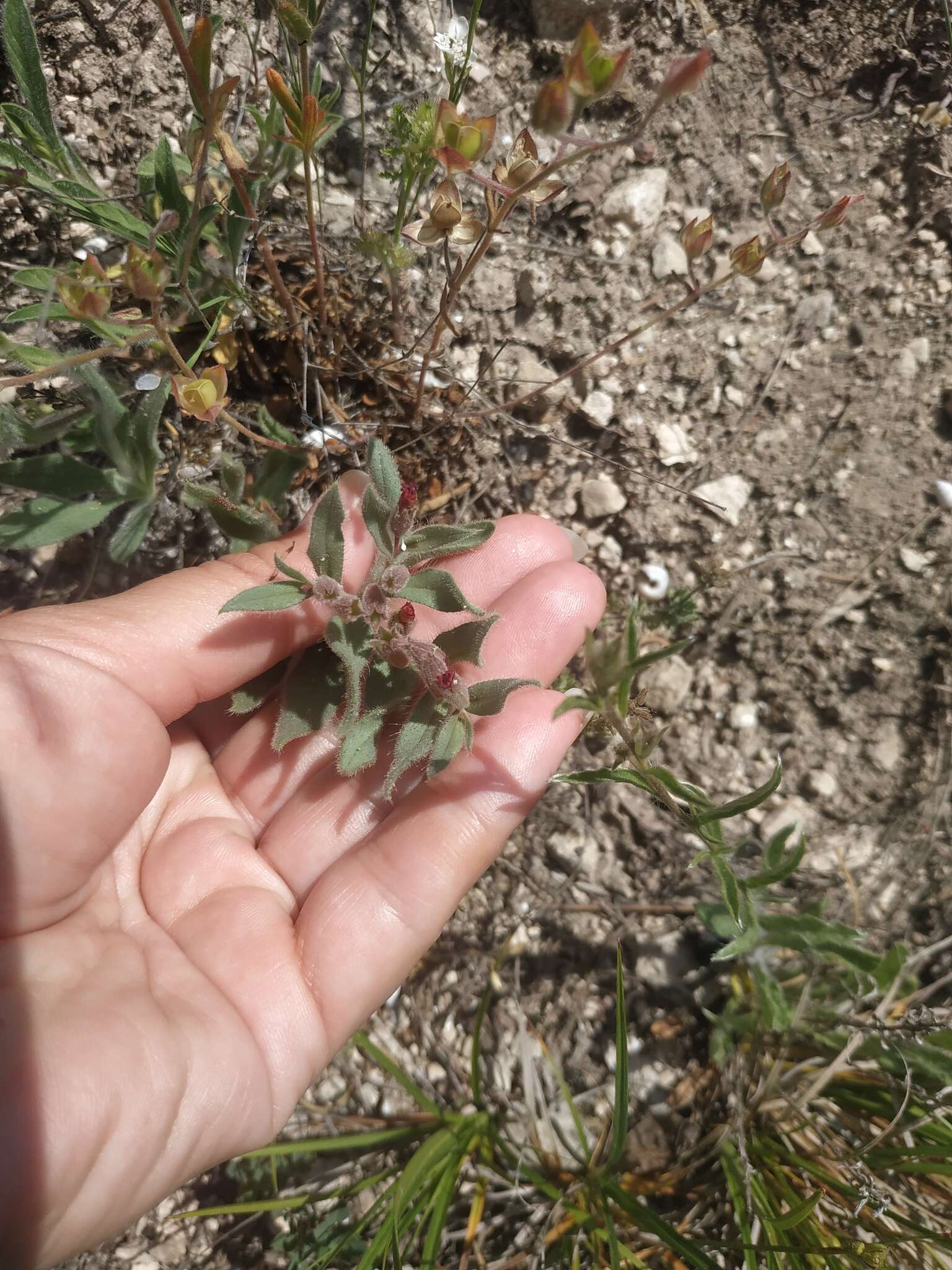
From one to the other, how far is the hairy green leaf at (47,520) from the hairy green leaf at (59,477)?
4cm

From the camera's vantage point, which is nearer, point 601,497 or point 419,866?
point 419,866

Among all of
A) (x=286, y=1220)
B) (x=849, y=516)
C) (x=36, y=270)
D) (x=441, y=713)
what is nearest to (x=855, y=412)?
(x=849, y=516)

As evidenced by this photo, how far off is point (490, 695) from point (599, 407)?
1496 mm

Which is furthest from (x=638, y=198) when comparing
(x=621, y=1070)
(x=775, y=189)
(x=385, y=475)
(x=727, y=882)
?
Answer: (x=621, y=1070)

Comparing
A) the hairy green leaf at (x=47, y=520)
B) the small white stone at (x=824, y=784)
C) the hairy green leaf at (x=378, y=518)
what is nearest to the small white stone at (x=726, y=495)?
the small white stone at (x=824, y=784)

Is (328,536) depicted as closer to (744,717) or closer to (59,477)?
(59,477)

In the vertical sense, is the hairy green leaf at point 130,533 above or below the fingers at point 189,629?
above

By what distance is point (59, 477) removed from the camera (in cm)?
241

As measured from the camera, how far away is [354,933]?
7.88 feet

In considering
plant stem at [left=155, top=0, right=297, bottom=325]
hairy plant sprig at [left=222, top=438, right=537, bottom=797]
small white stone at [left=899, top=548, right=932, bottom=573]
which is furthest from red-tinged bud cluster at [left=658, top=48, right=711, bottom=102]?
small white stone at [left=899, top=548, right=932, bottom=573]

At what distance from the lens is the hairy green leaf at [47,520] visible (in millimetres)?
2359

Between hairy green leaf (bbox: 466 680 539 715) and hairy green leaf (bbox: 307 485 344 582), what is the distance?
51 centimetres

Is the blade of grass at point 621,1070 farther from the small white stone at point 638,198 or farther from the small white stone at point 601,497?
the small white stone at point 638,198

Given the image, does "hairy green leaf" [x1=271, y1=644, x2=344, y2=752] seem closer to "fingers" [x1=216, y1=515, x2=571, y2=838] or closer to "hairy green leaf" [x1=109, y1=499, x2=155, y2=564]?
"fingers" [x1=216, y1=515, x2=571, y2=838]
